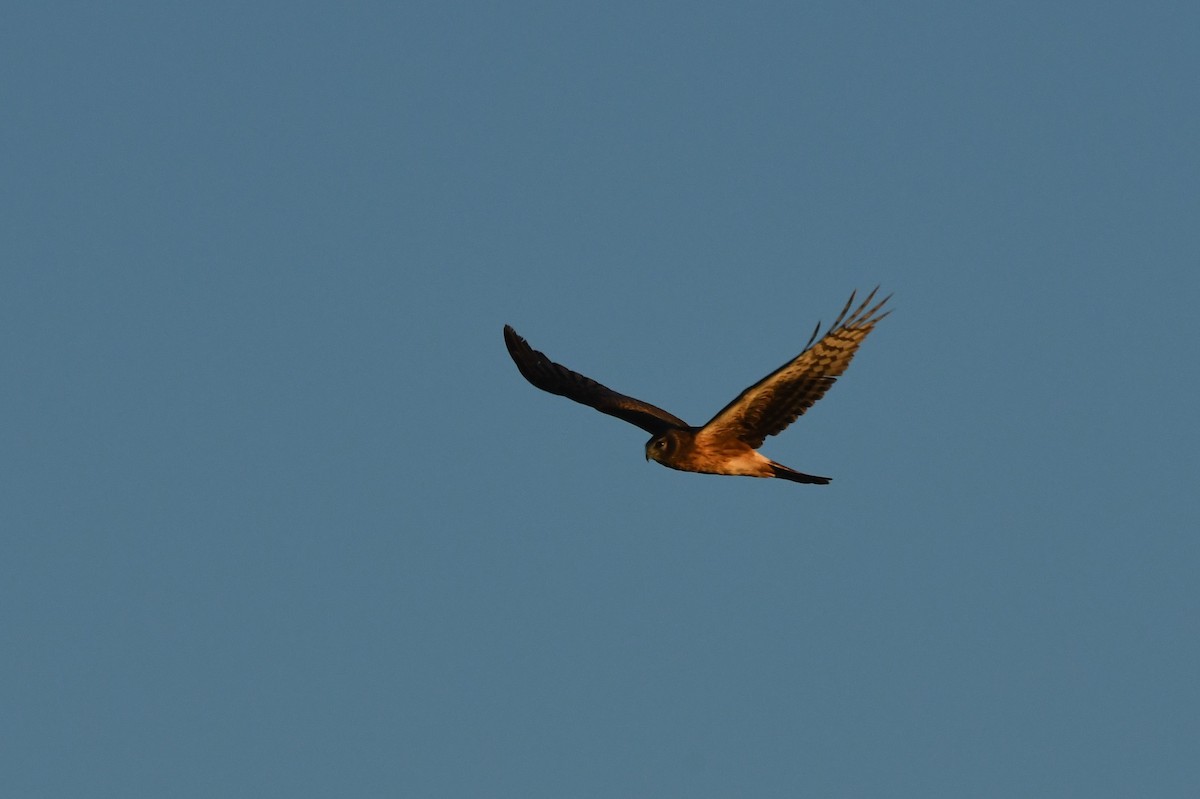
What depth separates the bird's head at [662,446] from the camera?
20047 millimetres

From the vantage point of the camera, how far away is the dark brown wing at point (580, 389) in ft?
73.3

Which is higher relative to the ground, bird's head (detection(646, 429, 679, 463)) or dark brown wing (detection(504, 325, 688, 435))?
dark brown wing (detection(504, 325, 688, 435))

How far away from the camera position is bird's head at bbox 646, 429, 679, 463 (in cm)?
→ 2005

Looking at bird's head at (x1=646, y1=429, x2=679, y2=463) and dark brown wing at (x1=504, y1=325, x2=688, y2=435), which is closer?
bird's head at (x1=646, y1=429, x2=679, y2=463)

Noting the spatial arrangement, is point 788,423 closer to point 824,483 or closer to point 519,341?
point 824,483

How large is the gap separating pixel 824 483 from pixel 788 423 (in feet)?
3.31

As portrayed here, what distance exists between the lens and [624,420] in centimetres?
2292

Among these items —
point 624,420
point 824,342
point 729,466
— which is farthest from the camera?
point 624,420

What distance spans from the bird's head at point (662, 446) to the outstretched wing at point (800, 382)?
28.6 inches

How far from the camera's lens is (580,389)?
23.7 meters

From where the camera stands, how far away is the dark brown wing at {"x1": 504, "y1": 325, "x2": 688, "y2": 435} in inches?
879

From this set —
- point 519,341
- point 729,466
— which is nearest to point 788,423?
point 729,466

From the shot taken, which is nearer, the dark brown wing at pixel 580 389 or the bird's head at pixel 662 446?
the bird's head at pixel 662 446

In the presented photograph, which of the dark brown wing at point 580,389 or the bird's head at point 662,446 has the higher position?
the dark brown wing at point 580,389
